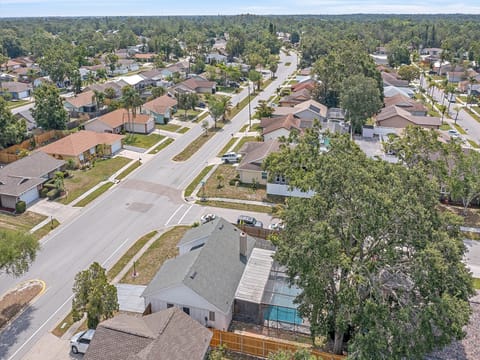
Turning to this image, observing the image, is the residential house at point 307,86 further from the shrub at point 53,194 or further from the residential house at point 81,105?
the shrub at point 53,194

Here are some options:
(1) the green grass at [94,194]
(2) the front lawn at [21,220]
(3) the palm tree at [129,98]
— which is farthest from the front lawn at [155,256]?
(3) the palm tree at [129,98]

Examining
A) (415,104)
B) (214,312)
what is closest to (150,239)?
(214,312)

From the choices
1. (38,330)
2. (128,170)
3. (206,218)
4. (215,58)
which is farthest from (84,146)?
(215,58)

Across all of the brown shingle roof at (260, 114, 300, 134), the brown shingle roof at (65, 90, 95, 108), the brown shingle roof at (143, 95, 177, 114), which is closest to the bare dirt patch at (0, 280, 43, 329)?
the brown shingle roof at (260, 114, 300, 134)

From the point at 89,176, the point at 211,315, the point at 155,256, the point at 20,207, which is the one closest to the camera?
the point at 211,315

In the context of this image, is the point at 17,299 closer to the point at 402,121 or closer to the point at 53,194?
the point at 53,194

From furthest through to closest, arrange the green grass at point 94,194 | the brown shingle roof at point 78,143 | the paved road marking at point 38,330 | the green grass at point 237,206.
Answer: the brown shingle roof at point 78,143, the green grass at point 94,194, the green grass at point 237,206, the paved road marking at point 38,330
